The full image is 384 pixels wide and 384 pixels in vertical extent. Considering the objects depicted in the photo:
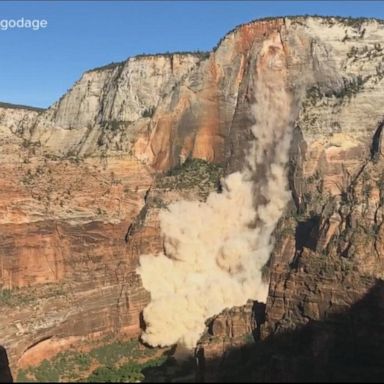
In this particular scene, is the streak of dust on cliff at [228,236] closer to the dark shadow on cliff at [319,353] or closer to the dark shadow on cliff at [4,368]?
the dark shadow on cliff at [319,353]

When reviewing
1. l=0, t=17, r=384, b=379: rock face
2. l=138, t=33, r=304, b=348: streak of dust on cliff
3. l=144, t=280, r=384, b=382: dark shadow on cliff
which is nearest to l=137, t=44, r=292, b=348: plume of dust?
l=138, t=33, r=304, b=348: streak of dust on cliff

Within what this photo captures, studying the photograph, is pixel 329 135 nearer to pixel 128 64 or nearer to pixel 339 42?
pixel 339 42

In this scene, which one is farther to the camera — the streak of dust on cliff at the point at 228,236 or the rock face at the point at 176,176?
the streak of dust on cliff at the point at 228,236

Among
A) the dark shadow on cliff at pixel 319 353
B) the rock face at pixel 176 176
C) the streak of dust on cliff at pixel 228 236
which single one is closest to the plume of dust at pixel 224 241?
the streak of dust on cliff at pixel 228 236

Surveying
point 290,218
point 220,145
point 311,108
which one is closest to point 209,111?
A: point 220,145

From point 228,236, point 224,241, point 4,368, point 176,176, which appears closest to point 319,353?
point 4,368

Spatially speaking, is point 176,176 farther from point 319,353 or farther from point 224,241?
point 319,353
